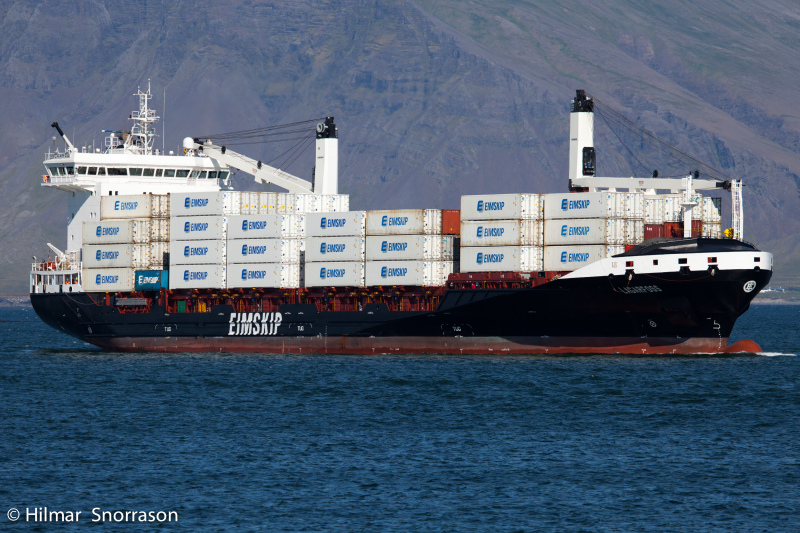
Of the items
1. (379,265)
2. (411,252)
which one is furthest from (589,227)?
(379,265)

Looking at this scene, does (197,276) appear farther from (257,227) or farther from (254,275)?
(257,227)

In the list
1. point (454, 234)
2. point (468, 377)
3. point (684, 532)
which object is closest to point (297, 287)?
point (454, 234)

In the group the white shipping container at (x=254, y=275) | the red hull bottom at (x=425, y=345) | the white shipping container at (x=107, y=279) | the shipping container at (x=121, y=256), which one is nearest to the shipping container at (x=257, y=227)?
the white shipping container at (x=254, y=275)

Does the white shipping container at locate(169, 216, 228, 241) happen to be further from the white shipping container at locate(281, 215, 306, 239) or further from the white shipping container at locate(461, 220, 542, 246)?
the white shipping container at locate(461, 220, 542, 246)

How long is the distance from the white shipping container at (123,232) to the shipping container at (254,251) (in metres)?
5.63

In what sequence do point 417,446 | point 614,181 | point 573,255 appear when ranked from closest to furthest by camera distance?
point 417,446
point 573,255
point 614,181

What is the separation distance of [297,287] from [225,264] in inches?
174

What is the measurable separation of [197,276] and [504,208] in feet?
58.7

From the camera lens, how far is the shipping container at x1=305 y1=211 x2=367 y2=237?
58.4 m

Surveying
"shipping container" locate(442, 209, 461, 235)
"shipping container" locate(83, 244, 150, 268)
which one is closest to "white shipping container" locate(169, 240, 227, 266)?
"shipping container" locate(83, 244, 150, 268)

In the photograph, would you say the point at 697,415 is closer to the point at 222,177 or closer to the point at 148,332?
the point at 148,332

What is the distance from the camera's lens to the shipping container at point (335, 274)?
57.8m

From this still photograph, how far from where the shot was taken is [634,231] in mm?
52750

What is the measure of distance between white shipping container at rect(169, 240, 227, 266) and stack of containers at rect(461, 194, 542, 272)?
47.1 ft
